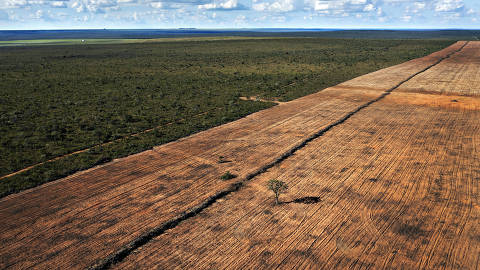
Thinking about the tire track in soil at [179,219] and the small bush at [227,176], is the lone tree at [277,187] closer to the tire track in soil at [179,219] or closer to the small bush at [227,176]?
the tire track in soil at [179,219]

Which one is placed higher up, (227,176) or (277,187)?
(277,187)

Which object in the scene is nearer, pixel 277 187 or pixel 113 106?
pixel 277 187

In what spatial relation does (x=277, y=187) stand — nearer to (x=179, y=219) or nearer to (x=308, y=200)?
(x=308, y=200)

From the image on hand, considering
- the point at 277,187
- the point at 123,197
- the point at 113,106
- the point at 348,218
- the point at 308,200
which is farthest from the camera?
the point at 113,106

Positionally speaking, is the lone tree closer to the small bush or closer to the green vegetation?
the small bush

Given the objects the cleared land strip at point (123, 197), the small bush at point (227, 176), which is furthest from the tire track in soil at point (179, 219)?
the small bush at point (227, 176)

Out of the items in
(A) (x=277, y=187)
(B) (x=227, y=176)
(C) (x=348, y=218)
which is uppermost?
(A) (x=277, y=187)

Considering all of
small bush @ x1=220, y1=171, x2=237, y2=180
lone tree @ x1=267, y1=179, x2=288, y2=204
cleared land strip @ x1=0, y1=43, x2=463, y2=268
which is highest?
lone tree @ x1=267, y1=179, x2=288, y2=204

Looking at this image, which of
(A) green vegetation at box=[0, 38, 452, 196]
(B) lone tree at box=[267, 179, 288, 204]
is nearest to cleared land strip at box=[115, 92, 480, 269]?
(B) lone tree at box=[267, 179, 288, 204]

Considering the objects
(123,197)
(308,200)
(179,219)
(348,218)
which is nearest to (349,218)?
(348,218)

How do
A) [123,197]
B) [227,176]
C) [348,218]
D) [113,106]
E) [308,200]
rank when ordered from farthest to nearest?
[113,106] < [227,176] < [123,197] < [308,200] < [348,218]
